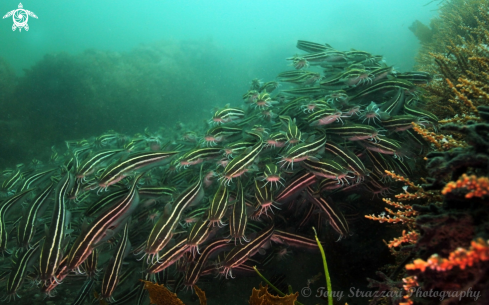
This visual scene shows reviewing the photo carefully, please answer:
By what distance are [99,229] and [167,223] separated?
3.77 ft

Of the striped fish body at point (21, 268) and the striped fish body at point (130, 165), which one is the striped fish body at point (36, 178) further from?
the striped fish body at point (130, 165)

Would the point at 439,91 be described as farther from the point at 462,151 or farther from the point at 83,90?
the point at 83,90

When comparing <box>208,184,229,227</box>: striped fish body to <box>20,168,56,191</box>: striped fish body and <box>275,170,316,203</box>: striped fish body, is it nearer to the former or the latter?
<box>275,170,316,203</box>: striped fish body

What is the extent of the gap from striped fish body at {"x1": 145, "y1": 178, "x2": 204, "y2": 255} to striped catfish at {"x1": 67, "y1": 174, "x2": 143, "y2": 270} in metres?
0.79

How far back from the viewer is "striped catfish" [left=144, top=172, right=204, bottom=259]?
3.70m

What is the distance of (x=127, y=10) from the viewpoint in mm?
117000

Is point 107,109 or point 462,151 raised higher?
point 107,109

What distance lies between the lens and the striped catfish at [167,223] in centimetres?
370

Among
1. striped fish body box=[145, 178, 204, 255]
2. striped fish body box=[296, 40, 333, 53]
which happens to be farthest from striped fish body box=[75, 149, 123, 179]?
striped fish body box=[296, 40, 333, 53]

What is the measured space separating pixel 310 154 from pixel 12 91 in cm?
2531

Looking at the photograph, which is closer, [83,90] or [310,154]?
[310,154]

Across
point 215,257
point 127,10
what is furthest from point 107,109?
point 127,10

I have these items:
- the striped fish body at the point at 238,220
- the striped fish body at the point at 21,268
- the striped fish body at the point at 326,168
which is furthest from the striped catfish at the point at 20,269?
the striped fish body at the point at 326,168

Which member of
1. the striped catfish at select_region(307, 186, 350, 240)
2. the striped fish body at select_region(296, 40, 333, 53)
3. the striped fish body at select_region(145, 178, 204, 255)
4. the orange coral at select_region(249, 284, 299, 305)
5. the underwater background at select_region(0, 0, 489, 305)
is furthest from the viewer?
the striped fish body at select_region(296, 40, 333, 53)
